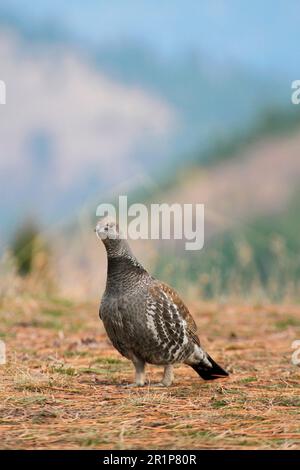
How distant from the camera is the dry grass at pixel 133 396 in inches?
187

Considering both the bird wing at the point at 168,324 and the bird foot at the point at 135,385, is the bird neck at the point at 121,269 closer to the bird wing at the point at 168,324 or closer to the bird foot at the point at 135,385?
the bird wing at the point at 168,324

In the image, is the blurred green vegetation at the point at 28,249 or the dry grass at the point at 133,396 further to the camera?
the blurred green vegetation at the point at 28,249

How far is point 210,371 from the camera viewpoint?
695 cm

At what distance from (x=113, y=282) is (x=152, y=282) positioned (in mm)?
318

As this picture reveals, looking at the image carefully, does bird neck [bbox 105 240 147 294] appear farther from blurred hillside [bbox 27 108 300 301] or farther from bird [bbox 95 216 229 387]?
blurred hillside [bbox 27 108 300 301]

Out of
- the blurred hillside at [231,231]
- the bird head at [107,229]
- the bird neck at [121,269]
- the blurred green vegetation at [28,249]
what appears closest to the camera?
the bird head at [107,229]

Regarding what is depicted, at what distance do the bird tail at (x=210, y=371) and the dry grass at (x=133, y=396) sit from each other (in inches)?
2.8

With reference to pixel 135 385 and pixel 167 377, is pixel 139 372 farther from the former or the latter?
pixel 167 377

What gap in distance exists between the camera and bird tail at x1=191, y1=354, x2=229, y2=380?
689 cm

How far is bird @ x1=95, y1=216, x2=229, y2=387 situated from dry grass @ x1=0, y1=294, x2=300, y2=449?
0.24 m

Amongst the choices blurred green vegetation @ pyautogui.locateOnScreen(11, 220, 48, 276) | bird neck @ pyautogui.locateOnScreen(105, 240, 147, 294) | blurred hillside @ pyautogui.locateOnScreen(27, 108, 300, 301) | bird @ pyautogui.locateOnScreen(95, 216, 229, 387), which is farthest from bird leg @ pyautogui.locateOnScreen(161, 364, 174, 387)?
blurred green vegetation @ pyautogui.locateOnScreen(11, 220, 48, 276)

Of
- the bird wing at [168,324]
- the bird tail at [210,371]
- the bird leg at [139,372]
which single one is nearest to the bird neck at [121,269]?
the bird wing at [168,324]

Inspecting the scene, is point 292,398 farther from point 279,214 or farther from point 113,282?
point 279,214

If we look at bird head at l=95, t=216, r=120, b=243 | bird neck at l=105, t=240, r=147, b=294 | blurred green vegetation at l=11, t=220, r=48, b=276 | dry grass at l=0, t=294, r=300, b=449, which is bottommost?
dry grass at l=0, t=294, r=300, b=449
